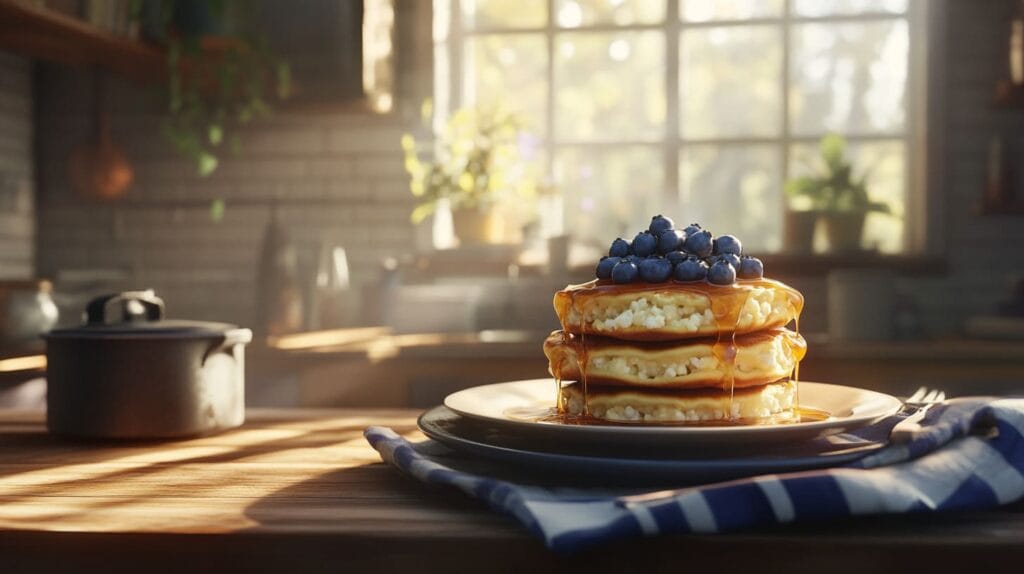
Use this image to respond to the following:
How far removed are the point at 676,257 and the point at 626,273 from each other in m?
0.05

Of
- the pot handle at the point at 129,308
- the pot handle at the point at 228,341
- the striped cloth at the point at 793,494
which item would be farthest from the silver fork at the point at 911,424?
the pot handle at the point at 129,308

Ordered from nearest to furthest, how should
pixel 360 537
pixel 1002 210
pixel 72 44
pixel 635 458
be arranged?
pixel 360 537 < pixel 635 458 < pixel 72 44 < pixel 1002 210

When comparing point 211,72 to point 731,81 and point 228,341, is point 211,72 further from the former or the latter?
point 228,341

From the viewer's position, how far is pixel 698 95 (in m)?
3.80

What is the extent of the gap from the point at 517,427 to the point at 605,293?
206mm

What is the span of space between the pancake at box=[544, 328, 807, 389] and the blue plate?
10 cm

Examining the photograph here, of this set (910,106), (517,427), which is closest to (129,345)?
(517,427)

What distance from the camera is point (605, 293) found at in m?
0.94

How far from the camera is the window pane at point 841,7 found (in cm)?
374

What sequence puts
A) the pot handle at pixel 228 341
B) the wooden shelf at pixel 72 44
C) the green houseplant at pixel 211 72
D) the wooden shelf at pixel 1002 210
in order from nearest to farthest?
the pot handle at pixel 228 341 < the wooden shelf at pixel 72 44 < the green houseplant at pixel 211 72 < the wooden shelf at pixel 1002 210

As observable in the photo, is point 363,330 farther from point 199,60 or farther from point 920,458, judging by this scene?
point 920,458

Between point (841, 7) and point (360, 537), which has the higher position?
point (841, 7)

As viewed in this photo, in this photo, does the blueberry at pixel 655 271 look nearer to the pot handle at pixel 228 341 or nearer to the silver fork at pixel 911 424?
the silver fork at pixel 911 424

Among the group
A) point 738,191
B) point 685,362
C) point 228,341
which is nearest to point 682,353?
point 685,362
